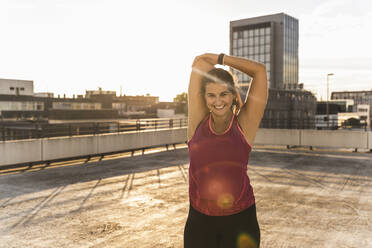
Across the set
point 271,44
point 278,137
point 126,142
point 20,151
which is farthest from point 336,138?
point 271,44

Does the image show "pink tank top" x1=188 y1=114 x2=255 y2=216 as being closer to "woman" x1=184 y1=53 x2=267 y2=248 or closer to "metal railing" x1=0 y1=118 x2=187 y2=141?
"woman" x1=184 y1=53 x2=267 y2=248

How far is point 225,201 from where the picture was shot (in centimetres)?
218

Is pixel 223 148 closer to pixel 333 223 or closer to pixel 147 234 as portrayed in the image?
pixel 147 234

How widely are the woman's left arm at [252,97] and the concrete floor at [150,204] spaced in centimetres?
450

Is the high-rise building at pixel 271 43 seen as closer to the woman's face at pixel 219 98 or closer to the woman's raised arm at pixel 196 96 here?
the woman's raised arm at pixel 196 96

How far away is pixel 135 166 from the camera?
15.0m

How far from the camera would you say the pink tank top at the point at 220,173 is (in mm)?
2184

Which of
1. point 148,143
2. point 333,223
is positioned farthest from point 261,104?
point 148,143

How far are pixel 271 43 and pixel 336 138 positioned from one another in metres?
64.1

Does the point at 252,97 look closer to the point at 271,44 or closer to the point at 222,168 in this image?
the point at 222,168

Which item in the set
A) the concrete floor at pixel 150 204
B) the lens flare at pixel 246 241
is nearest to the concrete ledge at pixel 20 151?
the concrete floor at pixel 150 204

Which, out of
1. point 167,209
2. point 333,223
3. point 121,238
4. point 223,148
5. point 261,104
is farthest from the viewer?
point 167,209

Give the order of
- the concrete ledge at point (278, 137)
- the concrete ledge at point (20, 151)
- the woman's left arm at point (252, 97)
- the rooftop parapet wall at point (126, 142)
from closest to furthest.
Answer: the woman's left arm at point (252, 97)
the concrete ledge at point (20, 151)
the rooftop parapet wall at point (126, 142)
the concrete ledge at point (278, 137)

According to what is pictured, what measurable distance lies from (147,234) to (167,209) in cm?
171
